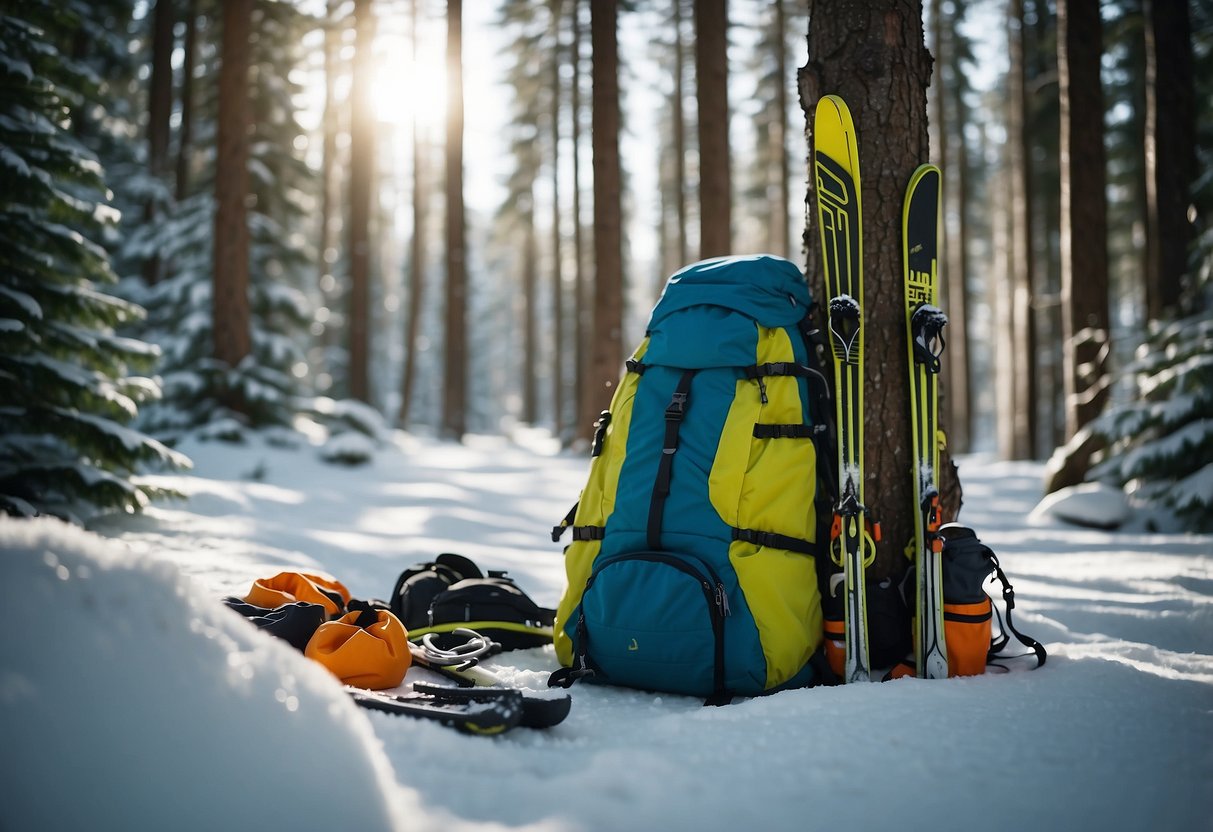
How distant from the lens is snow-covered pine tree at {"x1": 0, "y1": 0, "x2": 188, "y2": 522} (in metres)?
4.06

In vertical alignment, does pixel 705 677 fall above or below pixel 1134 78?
below

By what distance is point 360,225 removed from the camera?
1335 centimetres

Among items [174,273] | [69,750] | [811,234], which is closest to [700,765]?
[69,750]

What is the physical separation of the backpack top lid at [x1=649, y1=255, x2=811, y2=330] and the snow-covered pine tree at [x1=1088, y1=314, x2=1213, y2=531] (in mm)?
4386

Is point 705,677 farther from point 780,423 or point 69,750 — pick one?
point 69,750

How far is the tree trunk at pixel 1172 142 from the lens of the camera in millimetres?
7254

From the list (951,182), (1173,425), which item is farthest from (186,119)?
(951,182)

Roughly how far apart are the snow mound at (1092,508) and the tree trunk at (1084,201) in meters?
1.49

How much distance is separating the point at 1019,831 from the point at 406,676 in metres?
1.89

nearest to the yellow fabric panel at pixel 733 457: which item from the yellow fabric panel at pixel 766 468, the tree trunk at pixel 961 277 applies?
the yellow fabric panel at pixel 766 468

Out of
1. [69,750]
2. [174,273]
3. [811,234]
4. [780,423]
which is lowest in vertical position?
[69,750]

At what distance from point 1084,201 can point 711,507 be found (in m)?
7.22

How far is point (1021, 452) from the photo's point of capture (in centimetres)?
1326

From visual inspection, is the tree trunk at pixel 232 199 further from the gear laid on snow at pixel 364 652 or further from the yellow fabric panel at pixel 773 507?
the yellow fabric panel at pixel 773 507
